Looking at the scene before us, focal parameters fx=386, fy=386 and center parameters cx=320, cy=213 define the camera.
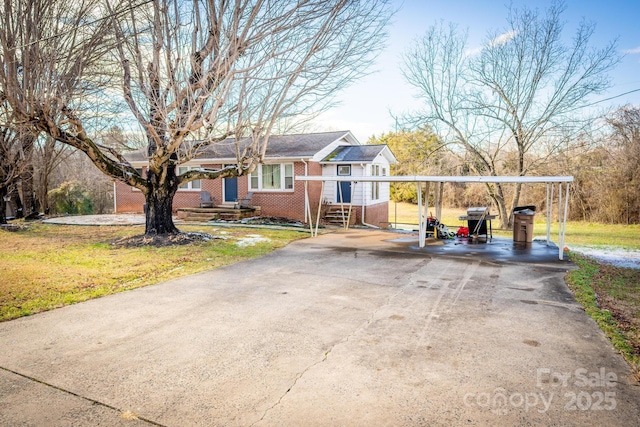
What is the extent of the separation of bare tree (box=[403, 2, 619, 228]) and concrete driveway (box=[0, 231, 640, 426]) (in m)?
12.6

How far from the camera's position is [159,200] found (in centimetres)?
1135

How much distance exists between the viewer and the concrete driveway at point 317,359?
2.99 meters

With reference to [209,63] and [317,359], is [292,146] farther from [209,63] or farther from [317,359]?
[317,359]

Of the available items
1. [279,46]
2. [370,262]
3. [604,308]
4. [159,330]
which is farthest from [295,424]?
[279,46]

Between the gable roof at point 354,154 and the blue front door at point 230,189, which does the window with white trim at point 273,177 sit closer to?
the blue front door at point 230,189

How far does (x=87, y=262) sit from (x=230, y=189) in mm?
10875

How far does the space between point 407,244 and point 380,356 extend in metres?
8.08

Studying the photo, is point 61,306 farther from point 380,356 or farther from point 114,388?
point 380,356

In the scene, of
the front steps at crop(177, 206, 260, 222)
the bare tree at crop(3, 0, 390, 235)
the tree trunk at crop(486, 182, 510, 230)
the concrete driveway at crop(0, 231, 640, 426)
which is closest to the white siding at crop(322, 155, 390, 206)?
the front steps at crop(177, 206, 260, 222)

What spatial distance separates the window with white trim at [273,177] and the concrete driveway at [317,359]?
1151 centimetres

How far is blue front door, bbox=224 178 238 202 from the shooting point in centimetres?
1919

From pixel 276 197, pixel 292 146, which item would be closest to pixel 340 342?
pixel 276 197

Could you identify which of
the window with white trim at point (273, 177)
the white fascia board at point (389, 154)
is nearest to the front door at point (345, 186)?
the window with white trim at point (273, 177)

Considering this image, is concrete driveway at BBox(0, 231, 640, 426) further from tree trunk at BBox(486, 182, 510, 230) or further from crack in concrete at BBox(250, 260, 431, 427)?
tree trunk at BBox(486, 182, 510, 230)
